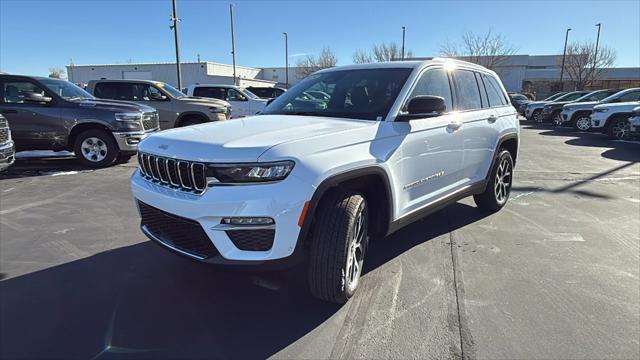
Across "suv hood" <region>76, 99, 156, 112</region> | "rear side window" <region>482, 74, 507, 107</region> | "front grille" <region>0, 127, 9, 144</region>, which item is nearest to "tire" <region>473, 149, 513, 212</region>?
"rear side window" <region>482, 74, 507, 107</region>

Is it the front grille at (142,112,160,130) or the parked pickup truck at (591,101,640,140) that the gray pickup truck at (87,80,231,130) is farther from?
the parked pickup truck at (591,101,640,140)

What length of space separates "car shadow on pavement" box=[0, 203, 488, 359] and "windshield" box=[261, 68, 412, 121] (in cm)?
140

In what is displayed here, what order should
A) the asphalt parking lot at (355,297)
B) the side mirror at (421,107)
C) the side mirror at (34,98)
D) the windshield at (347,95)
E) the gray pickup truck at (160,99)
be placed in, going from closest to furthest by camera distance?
the asphalt parking lot at (355,297) < the side mirror at (421,107) < the windshield at (347,95) < the side mirror at (34,98) < the gray pickup truck at (160,99)

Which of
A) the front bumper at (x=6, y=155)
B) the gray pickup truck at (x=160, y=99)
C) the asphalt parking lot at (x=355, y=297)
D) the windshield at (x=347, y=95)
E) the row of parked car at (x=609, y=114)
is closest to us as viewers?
the asphalt parking lot at (x=355, y=297)

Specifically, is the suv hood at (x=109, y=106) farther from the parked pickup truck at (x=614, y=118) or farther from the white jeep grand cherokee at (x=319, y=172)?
the parked pickup truck at (x=614, y=118)

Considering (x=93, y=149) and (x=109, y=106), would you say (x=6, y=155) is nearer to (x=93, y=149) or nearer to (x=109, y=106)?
(x=93, y=149)

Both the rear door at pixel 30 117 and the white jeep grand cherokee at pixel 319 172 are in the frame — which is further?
the rear door at pixel 30 117

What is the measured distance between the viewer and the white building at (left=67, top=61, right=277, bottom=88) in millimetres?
53250

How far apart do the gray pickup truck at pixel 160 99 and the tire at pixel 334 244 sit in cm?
884

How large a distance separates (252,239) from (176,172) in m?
0.71

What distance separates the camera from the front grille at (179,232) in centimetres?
257

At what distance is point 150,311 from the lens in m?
2.85

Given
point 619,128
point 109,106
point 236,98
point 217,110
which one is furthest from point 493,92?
point 236,98

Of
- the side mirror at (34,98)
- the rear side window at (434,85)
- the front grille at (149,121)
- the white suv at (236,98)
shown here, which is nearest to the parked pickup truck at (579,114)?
the white suv at (236,98)
